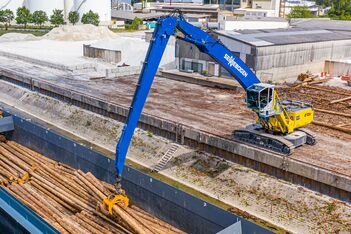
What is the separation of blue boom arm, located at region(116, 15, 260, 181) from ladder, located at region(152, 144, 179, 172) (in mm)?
5844

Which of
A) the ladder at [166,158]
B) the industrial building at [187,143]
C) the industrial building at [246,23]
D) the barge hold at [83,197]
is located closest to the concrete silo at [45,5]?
the industrial building at [246,23]

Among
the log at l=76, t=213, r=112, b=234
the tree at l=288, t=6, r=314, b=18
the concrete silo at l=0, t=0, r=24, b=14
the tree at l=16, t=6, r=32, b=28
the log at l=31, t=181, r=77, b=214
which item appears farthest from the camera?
the concrete silo at l=0, t=0, r=24, b=14

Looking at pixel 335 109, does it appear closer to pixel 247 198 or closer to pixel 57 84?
pixel 247 198

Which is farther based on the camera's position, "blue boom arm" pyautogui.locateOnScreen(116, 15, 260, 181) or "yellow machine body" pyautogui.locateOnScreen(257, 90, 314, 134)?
"yellow machine body" pyautogui.locateOnScreen(257, 90, 314, 134)

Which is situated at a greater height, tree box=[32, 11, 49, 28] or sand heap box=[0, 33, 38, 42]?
tree box=[32, 11, 49, 28]

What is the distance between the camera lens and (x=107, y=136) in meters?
26.1

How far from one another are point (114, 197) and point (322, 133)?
525 inches

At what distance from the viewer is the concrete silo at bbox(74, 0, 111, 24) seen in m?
95.6

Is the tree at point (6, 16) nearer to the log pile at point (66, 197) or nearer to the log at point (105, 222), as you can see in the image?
the log pile at point (66, 197)

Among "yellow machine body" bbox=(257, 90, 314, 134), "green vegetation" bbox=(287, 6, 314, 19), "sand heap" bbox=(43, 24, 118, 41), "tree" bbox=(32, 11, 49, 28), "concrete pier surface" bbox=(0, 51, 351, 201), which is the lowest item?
"concrete pier surface" bbox=(0, 51, 351, 201)

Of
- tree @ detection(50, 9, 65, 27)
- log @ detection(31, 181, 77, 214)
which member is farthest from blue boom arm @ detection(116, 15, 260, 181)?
tree @ detection(50, 9, 65, 27)

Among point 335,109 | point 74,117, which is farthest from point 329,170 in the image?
point 74,117

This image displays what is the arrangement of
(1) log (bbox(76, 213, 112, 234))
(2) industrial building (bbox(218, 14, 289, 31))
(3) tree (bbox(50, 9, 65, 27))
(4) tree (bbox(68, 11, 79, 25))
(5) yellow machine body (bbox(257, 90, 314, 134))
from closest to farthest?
(1) log (bbox(76, 213, 112, 234)) < (5) yellow machine body (bbox(257, 90, 314, 134)) < (2) industrial building (bbox(218, 14, 289, 31)) < (4) tree (bbox(68, 11, 79, 25)) < (3) tree (bbox(50, 9, 65, 27))

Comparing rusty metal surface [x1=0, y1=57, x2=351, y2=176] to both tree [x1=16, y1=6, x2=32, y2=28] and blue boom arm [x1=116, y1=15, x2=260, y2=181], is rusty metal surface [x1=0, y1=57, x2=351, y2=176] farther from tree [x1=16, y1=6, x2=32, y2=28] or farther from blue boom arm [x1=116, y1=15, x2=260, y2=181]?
tree [x1=16, y1=6, x2=32, y2=28]
